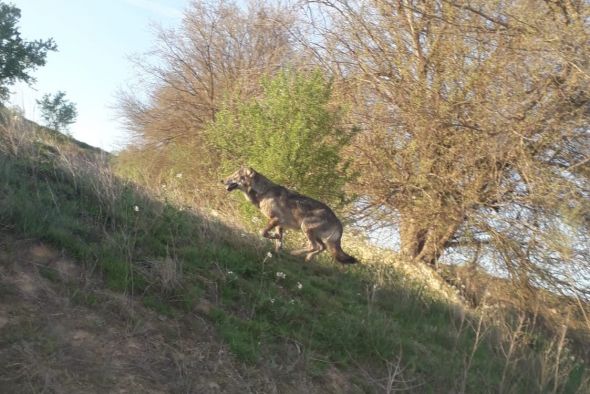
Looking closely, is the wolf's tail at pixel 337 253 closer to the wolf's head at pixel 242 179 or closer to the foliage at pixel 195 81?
the wolf's head at pixel 242 179

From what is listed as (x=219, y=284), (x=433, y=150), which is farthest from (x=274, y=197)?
(x=433, y=150)

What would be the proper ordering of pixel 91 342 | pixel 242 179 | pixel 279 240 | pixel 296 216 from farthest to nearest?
pixel 242 179, pixel 296 216, pixel 279 240, pixel 91 342

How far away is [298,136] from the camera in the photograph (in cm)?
1366

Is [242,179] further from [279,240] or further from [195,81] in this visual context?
[195,81]

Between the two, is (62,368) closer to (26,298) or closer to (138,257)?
(26,298)

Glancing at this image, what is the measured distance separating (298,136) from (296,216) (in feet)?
12.9

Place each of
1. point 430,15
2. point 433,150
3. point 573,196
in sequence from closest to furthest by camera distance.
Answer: point 573,196, point 430,15, point 433,150

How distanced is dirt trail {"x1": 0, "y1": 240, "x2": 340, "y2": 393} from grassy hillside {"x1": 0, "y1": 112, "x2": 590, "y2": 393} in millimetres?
17

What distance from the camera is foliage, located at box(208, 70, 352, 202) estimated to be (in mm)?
13680

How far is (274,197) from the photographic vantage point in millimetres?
10242

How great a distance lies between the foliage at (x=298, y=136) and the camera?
13680 millimetres

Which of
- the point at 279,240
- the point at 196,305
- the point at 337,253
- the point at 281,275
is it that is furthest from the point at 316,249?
the point at 196,305

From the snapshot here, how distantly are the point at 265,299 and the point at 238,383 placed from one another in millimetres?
1652

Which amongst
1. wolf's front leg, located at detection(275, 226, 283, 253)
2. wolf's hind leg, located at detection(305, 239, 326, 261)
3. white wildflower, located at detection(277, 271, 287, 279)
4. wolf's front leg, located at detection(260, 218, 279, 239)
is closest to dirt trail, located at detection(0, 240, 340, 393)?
white wildflower, located at detection(277, 271, 287, 279)
